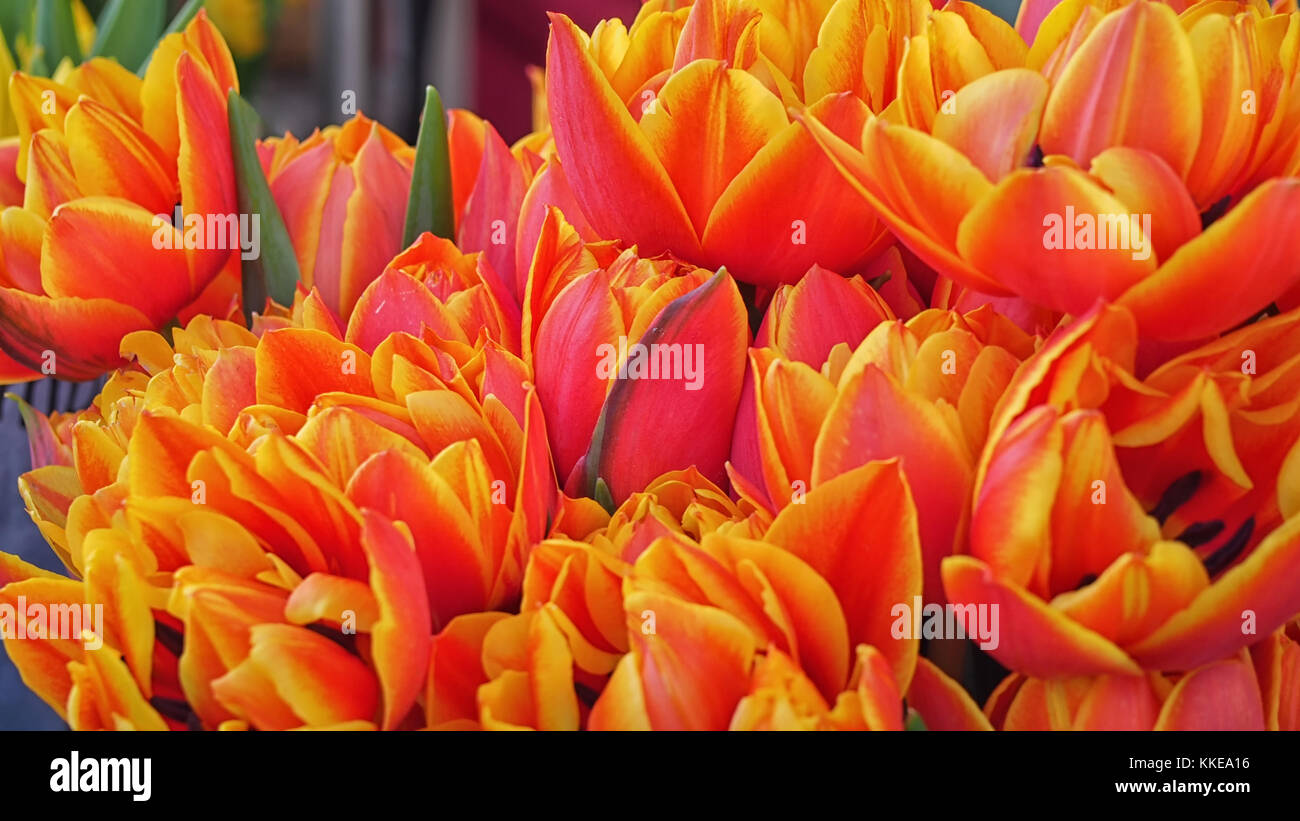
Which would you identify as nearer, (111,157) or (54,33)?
(111,157)

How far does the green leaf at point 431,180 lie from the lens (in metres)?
0.36

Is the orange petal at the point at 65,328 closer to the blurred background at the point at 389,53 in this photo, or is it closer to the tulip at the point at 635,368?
the tulip at the point at 635,368

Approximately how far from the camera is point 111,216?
323 millimetres

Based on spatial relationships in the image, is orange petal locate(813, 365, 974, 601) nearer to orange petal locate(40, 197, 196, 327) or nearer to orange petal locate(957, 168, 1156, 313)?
orange petal locate(957, 168, 1156, 313)

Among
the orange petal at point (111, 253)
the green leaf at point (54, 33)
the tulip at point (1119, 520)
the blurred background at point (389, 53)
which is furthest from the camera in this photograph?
the blurred background at point (389, 53)

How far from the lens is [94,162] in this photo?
13.2 inches

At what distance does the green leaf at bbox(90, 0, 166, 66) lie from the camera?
0.46m

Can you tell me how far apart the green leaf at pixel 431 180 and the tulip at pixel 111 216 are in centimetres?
5

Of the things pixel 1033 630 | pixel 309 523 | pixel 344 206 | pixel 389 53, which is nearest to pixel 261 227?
pixel 344 206

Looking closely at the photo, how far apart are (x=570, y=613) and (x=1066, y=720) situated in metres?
0.09

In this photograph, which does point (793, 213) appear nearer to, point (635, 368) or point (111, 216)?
point (635, 368)

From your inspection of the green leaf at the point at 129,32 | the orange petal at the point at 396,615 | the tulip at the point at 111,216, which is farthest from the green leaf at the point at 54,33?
the orange petal at the point at 396,615

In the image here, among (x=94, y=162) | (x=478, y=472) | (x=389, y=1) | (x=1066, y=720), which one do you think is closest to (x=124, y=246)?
(x=94, y=162)

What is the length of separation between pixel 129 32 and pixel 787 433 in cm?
34
